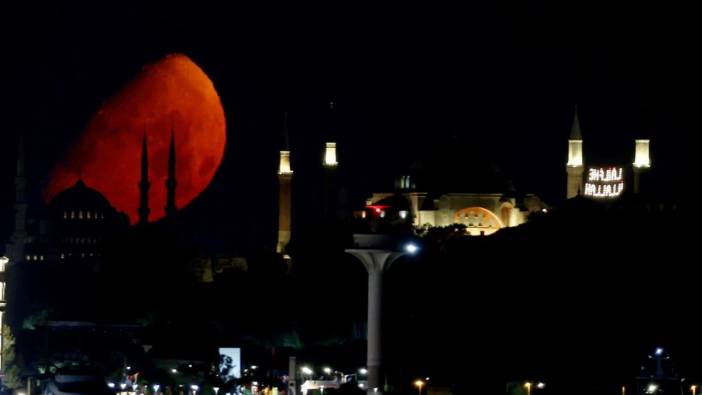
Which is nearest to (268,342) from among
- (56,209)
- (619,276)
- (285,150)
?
(619,276)

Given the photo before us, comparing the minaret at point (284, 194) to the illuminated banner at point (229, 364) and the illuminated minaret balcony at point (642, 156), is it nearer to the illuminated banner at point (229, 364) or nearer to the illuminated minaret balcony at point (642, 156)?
the illuminated minaret balcony at point (642, 156)

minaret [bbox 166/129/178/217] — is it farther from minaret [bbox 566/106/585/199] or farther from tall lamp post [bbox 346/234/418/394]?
tall lamp post [bbox 346/234/418/394]

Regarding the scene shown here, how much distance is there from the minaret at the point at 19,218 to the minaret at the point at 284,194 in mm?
12206

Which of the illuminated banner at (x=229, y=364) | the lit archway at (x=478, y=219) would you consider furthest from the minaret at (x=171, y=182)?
the illuminated banner at (x=229, y=364)

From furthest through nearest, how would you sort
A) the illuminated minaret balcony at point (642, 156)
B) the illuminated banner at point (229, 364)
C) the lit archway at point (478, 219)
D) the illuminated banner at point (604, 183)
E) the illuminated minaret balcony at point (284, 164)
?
the lit archway at point (478, 219)
the illuminated minaret balcony at point (284, 164)
the illuminated banner at point (604, 183)
the illuminated minaret balcony at point (642, 156)
the illuminated banner at point (229, 364)

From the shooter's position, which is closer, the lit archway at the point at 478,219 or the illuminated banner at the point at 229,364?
the illuminated banner at the point at 229,364

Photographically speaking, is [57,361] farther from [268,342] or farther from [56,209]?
[56,209]

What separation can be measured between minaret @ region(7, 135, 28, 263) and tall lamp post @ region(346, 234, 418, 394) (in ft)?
157

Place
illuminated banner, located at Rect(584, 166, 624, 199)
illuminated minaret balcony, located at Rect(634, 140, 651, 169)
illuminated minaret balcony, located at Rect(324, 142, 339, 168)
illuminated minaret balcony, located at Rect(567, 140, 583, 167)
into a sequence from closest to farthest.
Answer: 1. illuminated minaret balcony, located at Rect(634, 140, 651, 169)
2. illuminated banner, located at Rect(584, 166, 624, 199)
3. illuminated minaret balcony, located at Rect(567, 140, 583, 167)
4. illuminated minaret balcony, located at Rect(324, 142, 339, 168)

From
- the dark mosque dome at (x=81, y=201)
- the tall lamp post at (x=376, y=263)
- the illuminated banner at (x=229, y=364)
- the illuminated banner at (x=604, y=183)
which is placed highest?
the illuminated banner at (x=604, y=183)

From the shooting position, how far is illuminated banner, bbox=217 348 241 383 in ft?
164

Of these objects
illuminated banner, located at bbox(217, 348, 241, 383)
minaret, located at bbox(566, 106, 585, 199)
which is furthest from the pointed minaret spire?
illuminated banner, located at bbox(217, 348, 241, 383)

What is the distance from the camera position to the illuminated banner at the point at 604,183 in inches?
3607

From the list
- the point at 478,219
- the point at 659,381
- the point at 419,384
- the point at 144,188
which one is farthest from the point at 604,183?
the point at 659,381
